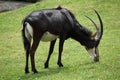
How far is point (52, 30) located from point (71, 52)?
16.4ft

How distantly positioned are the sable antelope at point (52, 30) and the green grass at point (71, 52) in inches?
31.1

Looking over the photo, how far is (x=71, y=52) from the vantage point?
1925cm

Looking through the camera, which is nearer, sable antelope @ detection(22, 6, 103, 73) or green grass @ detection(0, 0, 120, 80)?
green grass @ detection(0, 0, 120, 80)

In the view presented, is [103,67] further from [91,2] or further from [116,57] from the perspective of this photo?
[91,2]

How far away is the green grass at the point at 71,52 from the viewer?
13.4 meters

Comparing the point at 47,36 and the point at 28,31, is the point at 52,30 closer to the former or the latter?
the point at 47,36

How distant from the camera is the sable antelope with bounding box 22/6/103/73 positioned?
1403cm

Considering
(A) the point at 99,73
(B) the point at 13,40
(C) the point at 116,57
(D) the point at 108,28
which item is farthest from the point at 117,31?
(A) the point at 99,73

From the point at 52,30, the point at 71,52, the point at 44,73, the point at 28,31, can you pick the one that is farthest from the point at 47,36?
the point at 71,52

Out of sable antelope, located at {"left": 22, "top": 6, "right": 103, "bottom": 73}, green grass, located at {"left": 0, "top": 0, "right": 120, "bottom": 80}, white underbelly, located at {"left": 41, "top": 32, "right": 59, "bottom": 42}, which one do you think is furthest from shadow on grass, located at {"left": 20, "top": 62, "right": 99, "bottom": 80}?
white underbelly, located at {"left": 41, "top": 32, "right": 59, "bottom": 42}

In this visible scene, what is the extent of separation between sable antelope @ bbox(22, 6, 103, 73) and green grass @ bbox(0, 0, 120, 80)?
789 mm

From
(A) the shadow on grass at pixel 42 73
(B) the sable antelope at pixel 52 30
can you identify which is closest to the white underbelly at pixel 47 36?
(B) the sable antelope at pixel 52 30

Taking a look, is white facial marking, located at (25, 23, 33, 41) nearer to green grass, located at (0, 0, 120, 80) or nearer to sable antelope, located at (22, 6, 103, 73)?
sable antelope, located at (22, 6, 103, 73)

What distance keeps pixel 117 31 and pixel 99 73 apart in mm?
11790
